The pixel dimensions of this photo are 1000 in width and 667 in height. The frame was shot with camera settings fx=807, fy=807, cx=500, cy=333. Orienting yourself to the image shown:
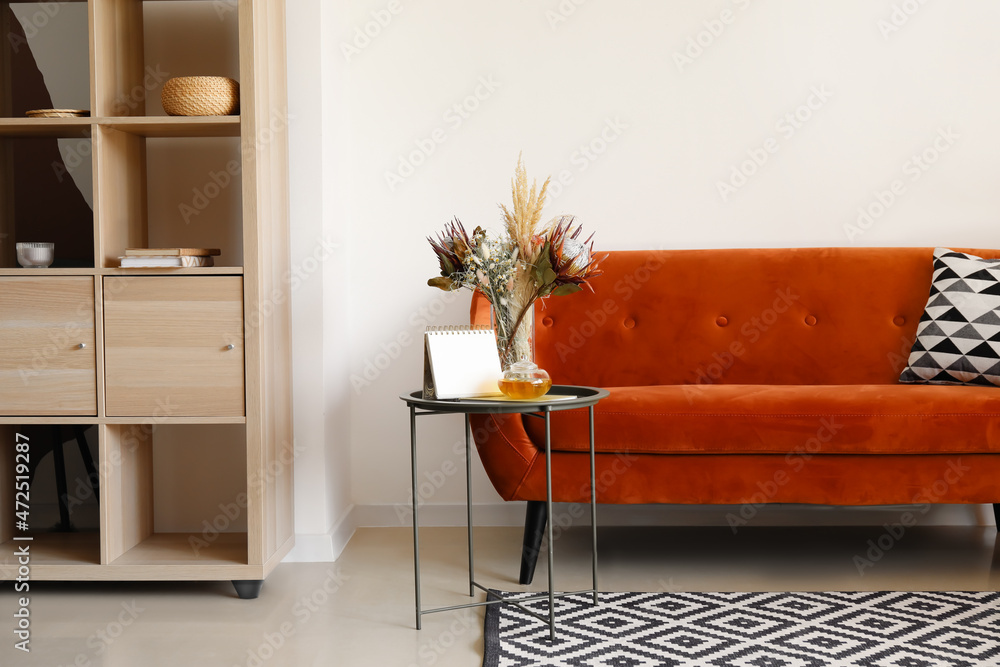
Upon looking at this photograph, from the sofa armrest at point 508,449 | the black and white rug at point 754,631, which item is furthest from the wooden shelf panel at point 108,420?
the black and white rug at point 754,631

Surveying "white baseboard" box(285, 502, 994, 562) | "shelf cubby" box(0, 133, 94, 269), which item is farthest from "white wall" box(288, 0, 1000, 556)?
"shelf cubby" box(0, 133, 94, 269)

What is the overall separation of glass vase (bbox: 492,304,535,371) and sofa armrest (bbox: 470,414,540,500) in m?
0.16

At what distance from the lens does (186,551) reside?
2.30 m

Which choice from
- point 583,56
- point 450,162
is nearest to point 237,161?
point 450,162

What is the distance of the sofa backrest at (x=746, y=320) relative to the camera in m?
2.65

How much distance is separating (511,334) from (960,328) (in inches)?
56.0

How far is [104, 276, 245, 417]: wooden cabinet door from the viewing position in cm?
215

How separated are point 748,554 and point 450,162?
1668 mm

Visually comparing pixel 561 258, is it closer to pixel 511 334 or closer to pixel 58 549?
pixel 511 334

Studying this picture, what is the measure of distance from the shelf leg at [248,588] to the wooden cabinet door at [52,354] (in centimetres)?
63

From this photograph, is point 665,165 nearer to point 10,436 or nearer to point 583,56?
point 583,56

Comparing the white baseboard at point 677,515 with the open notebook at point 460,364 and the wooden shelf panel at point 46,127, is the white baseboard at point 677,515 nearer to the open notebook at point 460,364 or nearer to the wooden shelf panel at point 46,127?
the open notebook at point 460,364

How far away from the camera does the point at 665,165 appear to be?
9.55 ft

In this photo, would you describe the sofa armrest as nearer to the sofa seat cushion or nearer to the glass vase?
the sofa seat cushion
